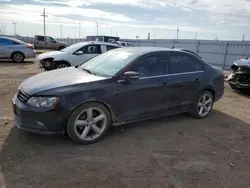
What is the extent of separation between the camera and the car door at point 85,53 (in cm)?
971

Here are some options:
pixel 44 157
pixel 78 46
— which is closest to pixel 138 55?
pixel 44 157

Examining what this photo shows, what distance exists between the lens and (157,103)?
4.50 m

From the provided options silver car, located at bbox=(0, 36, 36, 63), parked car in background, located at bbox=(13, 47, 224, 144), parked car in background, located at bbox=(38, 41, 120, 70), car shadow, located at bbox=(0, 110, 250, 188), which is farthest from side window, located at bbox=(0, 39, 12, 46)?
car shadow, located at bbox=(0, 110, 250, 188)

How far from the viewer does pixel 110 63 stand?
4449mm

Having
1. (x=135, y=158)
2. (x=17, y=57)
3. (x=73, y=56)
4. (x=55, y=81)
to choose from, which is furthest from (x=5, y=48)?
(x=135, y=158)

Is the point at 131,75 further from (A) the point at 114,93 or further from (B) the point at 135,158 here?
(B) the point at 135,158

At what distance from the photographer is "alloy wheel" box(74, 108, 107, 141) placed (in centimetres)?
372

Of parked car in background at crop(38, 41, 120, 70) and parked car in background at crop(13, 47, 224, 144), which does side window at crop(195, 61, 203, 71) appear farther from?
parked car in background at crop(38, 41, 120, 70)

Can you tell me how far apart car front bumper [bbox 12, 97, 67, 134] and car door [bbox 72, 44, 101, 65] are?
6319mm

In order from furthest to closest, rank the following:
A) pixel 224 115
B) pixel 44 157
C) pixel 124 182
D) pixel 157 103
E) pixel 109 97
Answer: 1. pixel 224 115
2. pixel 157 103
3. pixel 109 97
4. pixel 44 157
5. pixel 124 182

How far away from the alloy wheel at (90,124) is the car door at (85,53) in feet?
20.4

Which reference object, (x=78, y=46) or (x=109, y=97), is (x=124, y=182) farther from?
(x=78, y=46)

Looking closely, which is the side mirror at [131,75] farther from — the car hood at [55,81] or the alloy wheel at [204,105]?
the alloy wheel at [204,105]

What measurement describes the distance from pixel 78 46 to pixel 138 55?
6.27m
